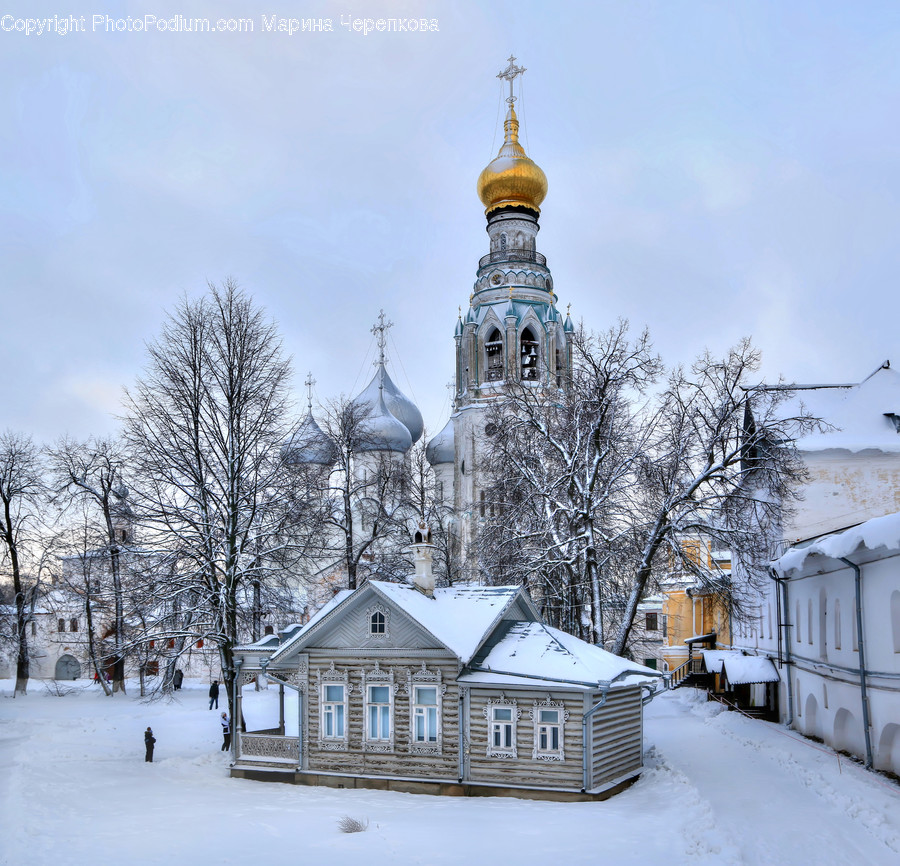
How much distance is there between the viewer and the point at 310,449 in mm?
29109

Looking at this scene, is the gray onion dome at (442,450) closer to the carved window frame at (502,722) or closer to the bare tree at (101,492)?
the bare tree at (101,492)

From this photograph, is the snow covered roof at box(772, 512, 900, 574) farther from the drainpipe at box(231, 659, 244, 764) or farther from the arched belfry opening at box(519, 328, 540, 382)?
the arched belfry opening at box(519, 328, 540, 382)

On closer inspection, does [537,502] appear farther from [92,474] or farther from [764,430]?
Answer: [92,474]

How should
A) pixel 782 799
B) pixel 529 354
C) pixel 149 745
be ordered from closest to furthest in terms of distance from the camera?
pixel 782 799 → pixel 149 745 → pixel 529 354

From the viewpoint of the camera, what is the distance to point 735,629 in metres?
40.2

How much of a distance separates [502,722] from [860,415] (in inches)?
748

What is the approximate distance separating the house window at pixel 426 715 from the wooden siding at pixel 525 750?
776 mm

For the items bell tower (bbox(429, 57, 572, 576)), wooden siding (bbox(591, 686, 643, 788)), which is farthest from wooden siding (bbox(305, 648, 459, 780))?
bell tower (bbox(429, 57, 572, 576))

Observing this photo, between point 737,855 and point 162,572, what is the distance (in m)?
14.8

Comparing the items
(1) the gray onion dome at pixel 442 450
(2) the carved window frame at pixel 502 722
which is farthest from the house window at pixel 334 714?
(1) the gray onion dome at pixel 442 450

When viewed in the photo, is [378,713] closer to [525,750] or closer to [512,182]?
[525,750]

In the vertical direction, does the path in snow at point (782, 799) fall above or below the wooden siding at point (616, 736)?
below

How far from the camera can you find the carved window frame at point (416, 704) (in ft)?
60.0

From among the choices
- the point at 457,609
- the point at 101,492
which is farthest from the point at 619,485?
the point at 101,492
